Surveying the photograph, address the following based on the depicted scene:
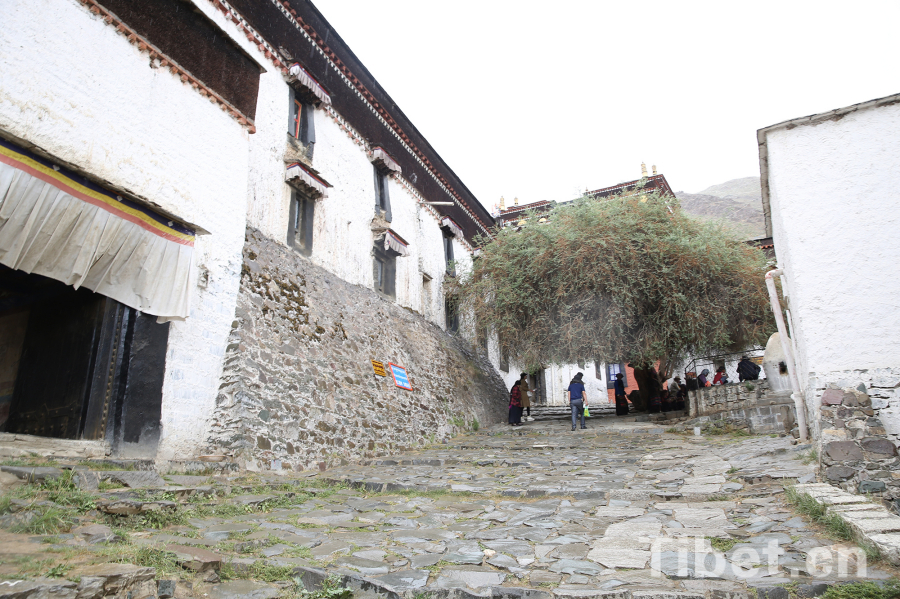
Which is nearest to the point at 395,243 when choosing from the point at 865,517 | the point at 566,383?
the point at 865,517

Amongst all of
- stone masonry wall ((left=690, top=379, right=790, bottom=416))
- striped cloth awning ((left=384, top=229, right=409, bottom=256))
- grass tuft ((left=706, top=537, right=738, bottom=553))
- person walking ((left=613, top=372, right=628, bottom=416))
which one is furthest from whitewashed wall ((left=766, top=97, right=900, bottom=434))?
person walking ((left=613, top=372, right=628, bottom=416))

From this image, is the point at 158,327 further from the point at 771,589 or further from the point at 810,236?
the point at 810,236

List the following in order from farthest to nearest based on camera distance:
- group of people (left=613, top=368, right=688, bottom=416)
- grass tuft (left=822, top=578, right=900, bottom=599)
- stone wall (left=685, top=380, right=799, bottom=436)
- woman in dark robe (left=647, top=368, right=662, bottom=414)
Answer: woman in dark robe (left=647, top=368, right=662, bottom=414) → group of people (left=613, top=368, right=688, bottom=416) → stone wall (left=685, top=380, right=799, bottom=436) → grass tuft (left=822, top=578, right=900, bottom=599)

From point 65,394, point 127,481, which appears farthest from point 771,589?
point 65,394

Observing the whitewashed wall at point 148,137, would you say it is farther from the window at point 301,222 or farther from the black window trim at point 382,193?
the black window trim at point 382,193

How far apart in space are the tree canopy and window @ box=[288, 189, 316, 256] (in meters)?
5.87

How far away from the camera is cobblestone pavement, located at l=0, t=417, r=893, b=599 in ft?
11.6

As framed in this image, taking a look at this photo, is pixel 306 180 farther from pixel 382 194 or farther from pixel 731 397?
pixel 731 397

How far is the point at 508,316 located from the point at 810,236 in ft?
29.7

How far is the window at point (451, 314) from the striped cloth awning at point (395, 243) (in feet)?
10.8

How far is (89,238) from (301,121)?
6437mm

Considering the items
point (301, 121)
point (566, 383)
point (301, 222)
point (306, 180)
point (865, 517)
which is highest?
point (301, 121)

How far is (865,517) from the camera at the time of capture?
3926mm

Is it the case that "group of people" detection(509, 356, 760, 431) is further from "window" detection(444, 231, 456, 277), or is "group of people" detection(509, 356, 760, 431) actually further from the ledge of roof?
the ledge of roof
